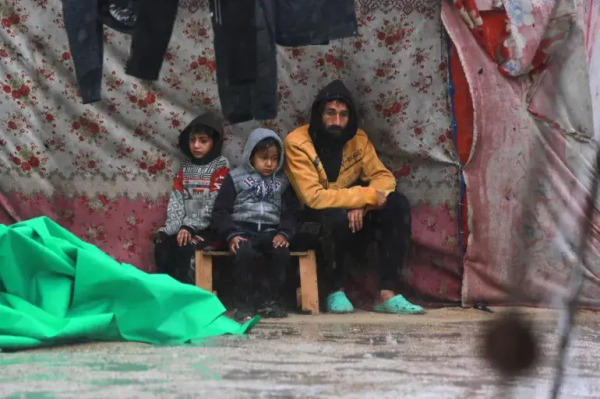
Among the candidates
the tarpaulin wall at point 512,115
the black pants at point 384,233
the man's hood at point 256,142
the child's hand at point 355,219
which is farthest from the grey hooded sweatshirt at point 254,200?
the tarpaulin wall at point 512,115

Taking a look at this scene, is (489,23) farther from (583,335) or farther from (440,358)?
(440,358)

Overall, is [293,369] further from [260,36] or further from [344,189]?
[260,36]

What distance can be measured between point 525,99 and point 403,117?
0.48 m

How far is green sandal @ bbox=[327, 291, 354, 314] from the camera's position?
2.82m

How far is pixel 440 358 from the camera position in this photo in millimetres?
1614

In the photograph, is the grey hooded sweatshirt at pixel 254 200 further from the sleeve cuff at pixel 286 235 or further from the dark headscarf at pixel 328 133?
the dark headscarf at pixel 328 133

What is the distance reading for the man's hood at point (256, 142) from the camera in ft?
9.41

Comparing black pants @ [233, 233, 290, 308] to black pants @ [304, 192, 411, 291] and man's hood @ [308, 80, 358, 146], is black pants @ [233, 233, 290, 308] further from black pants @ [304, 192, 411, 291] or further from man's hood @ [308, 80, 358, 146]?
man's hood @ [308, 80, 358, 146]

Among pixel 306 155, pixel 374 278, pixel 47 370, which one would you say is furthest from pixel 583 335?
pixel 47 370

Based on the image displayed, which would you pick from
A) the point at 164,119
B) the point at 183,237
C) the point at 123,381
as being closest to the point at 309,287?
the point at 183,237

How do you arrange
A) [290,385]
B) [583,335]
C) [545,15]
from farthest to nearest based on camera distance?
1. [545,15]
2. [583,335]
3. [290,385]

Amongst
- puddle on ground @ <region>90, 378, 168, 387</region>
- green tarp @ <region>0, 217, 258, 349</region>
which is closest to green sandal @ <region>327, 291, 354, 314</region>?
green tarp @ <region>0, 217, 258, 349</region>

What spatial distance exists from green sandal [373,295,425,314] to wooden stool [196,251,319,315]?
0.26 m

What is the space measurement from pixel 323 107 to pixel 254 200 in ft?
1.52
